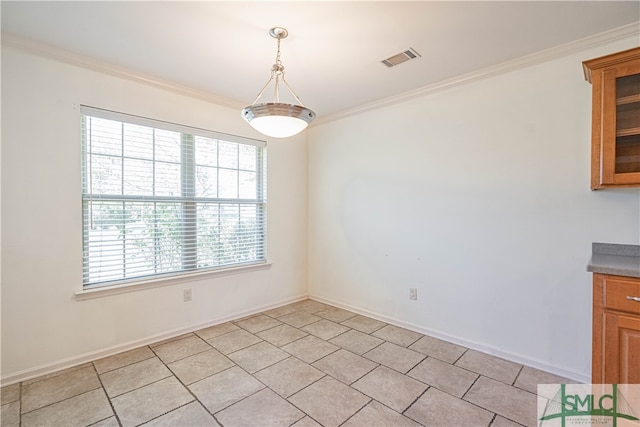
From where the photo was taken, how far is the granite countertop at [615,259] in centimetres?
161

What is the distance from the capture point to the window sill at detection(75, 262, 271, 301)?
2536 mm

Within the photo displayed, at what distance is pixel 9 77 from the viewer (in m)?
2.19

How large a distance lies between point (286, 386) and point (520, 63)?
10.3 ft

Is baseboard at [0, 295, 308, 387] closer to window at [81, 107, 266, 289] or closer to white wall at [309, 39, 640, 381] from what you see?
window at [81, 107, 266, 289]

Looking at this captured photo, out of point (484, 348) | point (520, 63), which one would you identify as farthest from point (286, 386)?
point (520, 63)

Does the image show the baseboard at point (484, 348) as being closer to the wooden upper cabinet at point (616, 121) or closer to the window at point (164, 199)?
the wooden upper cabinet at point (616, 121)

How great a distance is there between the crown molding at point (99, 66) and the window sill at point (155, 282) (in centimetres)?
187

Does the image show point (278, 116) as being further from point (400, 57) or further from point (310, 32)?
point (400, 57)

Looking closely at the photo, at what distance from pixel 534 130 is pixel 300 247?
9.70 ft

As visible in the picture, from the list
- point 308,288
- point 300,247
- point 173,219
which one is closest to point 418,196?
point 300,247

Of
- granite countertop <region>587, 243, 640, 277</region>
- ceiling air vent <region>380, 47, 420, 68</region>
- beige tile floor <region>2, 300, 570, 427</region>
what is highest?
ceiling air vent <region>380, 47, 420, 68</region>

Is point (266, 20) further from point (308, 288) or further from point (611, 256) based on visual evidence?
point (308, 288)

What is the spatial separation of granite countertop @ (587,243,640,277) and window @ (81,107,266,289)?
313 centimetres

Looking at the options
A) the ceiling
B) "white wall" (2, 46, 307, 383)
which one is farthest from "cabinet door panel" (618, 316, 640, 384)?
"white wall" (2, 46, 307, 383)
